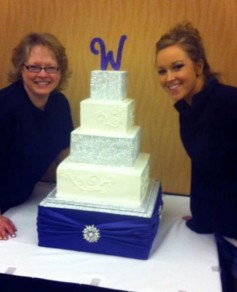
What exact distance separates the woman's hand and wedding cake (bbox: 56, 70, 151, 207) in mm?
266

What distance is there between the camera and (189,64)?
5.19 feet

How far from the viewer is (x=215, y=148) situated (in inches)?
60.5

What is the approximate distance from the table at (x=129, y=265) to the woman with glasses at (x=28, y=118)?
0.54ft

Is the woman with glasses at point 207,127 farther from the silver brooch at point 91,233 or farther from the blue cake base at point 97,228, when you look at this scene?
the silver brooch at point 91,233

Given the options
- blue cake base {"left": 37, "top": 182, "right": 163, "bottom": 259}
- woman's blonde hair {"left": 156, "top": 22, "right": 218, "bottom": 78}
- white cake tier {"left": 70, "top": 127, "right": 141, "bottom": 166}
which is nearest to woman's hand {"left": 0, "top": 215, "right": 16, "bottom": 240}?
blue cake base {"left": 37, "top": 182, "right": 163, "bottom": 259}

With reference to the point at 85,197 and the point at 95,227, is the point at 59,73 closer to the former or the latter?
the point at 85,197

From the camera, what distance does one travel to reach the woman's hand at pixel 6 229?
5.40 feet

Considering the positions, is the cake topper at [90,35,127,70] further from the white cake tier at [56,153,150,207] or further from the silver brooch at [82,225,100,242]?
the silver brooch at [82,225,100,242]

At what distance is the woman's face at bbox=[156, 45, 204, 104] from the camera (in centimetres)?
157

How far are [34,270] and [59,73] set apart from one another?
0.89 metres

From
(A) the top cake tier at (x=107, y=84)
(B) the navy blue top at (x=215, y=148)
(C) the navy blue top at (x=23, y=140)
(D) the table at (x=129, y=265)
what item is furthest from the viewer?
(C) the navy blue top at (x=23, y=140)

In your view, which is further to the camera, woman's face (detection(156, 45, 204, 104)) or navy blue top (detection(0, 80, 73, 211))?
navy blue top (detection(0, 80, 73, 211))

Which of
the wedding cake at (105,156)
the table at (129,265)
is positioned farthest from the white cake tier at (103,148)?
the table at (129,265)

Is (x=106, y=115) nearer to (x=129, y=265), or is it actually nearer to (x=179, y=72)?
(x=179, y=72)
